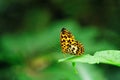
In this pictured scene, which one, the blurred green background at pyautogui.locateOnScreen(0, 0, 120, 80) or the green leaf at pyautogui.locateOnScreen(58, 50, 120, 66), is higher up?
the blurred green background at pyautogui.locateOnScreen(0, 0, 120, 80)

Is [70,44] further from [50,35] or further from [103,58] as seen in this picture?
[50,35]

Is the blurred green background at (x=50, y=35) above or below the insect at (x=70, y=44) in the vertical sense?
above

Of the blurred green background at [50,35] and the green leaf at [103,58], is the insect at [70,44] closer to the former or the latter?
the green leaf at [103,58]

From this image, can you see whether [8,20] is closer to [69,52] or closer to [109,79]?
[109,79]

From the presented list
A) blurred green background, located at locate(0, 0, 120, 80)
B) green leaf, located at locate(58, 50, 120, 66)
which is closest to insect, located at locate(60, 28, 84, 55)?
green leaf, located at locate(58, 50, 120, 66)

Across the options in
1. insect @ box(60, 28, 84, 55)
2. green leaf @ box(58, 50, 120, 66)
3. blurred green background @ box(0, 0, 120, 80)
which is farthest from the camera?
blurred green background @ box(0, 0, 120, 80)

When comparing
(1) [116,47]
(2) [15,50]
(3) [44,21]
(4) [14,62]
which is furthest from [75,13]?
(4) [14,62]

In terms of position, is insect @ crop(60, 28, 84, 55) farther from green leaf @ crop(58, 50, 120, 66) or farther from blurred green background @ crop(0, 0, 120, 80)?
blurred green background @ crop(0, 0, 120, 80)

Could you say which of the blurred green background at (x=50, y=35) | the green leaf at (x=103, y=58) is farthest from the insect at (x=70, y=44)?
the blurred green background at (x=50, y=35)

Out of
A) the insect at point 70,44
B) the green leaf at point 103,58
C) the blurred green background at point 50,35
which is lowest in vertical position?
the green leaf at point 103,58
